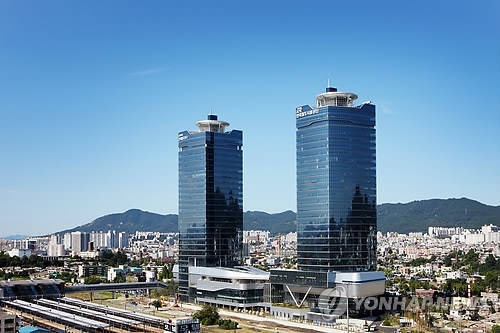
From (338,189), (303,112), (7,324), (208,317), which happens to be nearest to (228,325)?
(208,317)

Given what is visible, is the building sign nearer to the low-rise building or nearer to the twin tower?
the twin tower

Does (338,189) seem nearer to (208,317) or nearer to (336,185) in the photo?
(336,185)

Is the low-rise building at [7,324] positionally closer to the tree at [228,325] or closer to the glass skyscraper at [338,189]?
the tree at [228,325]

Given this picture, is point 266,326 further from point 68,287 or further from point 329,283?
point 68,287

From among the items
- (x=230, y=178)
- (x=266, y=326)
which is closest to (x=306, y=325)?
(x=266, y=326)

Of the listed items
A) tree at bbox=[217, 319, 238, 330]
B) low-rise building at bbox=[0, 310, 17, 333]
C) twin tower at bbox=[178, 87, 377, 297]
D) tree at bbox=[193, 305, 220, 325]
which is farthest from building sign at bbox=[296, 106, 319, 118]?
low-rise building at bbox=[0, 310, 17, 333]

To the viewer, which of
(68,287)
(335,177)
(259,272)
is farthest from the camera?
(68,287)

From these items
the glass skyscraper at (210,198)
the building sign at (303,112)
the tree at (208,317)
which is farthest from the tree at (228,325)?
the building sign at (303,112)
